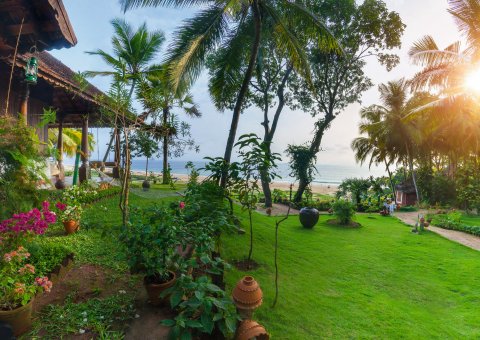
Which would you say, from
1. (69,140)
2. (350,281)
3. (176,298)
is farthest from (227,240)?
(69,140)

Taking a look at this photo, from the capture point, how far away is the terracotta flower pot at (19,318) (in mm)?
2537

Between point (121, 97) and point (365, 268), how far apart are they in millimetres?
6440

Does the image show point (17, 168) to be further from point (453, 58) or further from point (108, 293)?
point (453, 58)

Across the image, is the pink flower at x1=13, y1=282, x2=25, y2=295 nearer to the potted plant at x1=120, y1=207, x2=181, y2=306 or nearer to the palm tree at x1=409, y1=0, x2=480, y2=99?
the potted plant at x1=120, y1=207, x2=181, y2=306

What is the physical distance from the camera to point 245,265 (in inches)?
236

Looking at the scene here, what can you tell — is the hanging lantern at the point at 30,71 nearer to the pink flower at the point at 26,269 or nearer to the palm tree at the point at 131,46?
the pink flower at the point at 26,269

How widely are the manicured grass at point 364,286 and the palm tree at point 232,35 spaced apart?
311cm

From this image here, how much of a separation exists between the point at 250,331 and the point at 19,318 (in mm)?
2218

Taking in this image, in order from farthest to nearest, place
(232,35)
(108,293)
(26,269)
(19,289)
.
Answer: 1. (232,35)
2. (108,293)
3. (26,269)
4. (19,289)

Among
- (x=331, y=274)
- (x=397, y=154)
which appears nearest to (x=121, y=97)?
(x=331, y=274)

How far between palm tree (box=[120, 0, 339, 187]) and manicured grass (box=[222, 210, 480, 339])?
3112mm

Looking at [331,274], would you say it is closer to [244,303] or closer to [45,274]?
[244,303]

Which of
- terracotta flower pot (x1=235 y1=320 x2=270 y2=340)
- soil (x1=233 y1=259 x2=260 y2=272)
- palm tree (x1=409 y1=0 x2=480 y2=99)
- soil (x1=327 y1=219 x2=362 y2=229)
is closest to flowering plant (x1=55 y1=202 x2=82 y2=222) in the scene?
soil (x1=233 y1=259 x2=260 y2=272)

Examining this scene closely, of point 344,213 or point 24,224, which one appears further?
point 344,213
